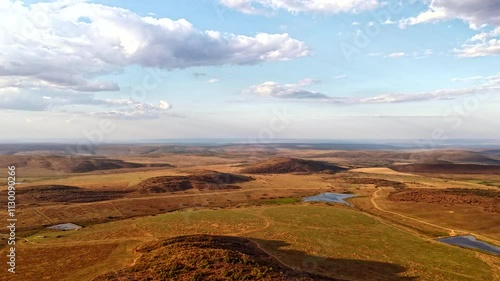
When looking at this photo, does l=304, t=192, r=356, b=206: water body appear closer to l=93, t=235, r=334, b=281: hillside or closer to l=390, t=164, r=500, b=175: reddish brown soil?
l=93, t=235, r=334, b=281: hillside

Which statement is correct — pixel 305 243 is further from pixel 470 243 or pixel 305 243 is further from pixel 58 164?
pixel 58 164

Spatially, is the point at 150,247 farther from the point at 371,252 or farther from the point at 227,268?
the point at 371,252

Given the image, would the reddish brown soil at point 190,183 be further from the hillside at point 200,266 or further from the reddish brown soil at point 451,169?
the reddish brown soil at point 451,169

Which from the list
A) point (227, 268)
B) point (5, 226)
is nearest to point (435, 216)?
point (227, 268)

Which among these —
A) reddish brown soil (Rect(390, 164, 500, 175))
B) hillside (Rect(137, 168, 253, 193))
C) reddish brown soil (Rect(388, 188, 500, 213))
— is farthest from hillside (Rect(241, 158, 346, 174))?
reddish brown soil (Rect(388, 188, 500, 213))

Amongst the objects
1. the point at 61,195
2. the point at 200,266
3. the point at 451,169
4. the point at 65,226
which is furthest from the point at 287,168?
the point at 200,266
